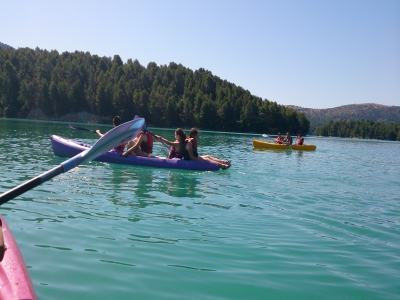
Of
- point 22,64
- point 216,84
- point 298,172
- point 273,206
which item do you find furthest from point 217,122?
point 273,206

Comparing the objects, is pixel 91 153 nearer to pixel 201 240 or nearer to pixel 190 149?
pixel 201 240

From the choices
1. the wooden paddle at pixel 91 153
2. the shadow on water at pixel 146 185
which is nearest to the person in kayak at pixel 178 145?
the shadow on water at pixel 146 185

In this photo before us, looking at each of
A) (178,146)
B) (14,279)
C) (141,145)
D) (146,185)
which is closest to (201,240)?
(14,279)

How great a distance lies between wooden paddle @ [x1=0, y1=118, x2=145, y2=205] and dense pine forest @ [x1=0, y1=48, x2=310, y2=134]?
87.8 metres

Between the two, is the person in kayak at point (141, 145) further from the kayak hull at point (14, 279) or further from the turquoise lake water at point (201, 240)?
the kayak hull at point (14, 279)

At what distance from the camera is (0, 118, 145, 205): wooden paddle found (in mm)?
4168

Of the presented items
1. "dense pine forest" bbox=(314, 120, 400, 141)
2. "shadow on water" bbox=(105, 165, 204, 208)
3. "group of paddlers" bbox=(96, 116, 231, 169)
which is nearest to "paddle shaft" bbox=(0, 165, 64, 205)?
"shadow on water" bbox=(105, 165, 204, 208)

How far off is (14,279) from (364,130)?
14556 cm

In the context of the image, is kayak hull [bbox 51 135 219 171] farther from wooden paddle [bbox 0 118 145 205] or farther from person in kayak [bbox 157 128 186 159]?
wooden paddle [bbox 0 118 145 205]

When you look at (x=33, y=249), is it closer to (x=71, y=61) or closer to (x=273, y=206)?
(x=273, y=206)

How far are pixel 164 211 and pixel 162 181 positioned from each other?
3540mm

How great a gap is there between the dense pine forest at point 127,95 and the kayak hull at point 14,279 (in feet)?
295

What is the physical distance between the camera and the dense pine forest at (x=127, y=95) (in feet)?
305

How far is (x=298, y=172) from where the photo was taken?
14617mm
